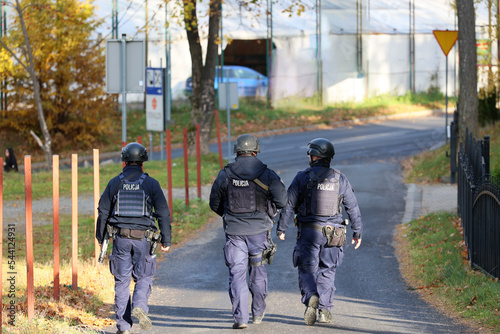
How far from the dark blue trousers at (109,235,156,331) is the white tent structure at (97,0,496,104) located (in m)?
28.2

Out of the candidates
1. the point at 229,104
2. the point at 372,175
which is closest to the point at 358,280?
the point at 372,175

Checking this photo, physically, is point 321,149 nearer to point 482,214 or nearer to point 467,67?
point 482,214

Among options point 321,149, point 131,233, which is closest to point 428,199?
point 321,149

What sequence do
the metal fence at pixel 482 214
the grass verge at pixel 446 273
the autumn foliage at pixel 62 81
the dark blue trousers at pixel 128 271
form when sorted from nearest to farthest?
the dark blue trousers at pixel 128 271, the grass verge at pixel 446 273, the metal fence at pixel 482 214, the autumn foliage at pixel 62 81

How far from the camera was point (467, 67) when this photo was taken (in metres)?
16.6

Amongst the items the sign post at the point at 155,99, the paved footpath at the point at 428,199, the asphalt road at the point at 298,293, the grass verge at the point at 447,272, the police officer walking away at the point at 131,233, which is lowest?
the asphalt road at the point at 298,293

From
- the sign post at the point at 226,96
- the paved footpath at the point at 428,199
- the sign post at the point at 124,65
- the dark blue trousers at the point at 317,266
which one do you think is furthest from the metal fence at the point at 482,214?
the sign post at the point at 226,96

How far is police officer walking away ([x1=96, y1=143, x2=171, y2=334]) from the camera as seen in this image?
684 centimetres

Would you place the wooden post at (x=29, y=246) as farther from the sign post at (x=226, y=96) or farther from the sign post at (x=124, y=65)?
the sign post at (x=226, y=96)

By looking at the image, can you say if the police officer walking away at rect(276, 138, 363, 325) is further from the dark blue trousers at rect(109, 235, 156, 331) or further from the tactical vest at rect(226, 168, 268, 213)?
the dark blue trousers at rect(109, 235, 156, 331)

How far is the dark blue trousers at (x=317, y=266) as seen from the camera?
725 cm

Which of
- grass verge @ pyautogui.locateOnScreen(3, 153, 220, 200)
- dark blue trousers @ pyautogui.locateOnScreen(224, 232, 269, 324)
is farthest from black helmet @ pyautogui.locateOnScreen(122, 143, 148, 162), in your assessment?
grass verge @ pyautogui.locateOnScreen(3, 153, 220, 200)

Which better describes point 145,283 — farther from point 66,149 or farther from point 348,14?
point 348,14

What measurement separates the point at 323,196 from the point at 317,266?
68 cm
